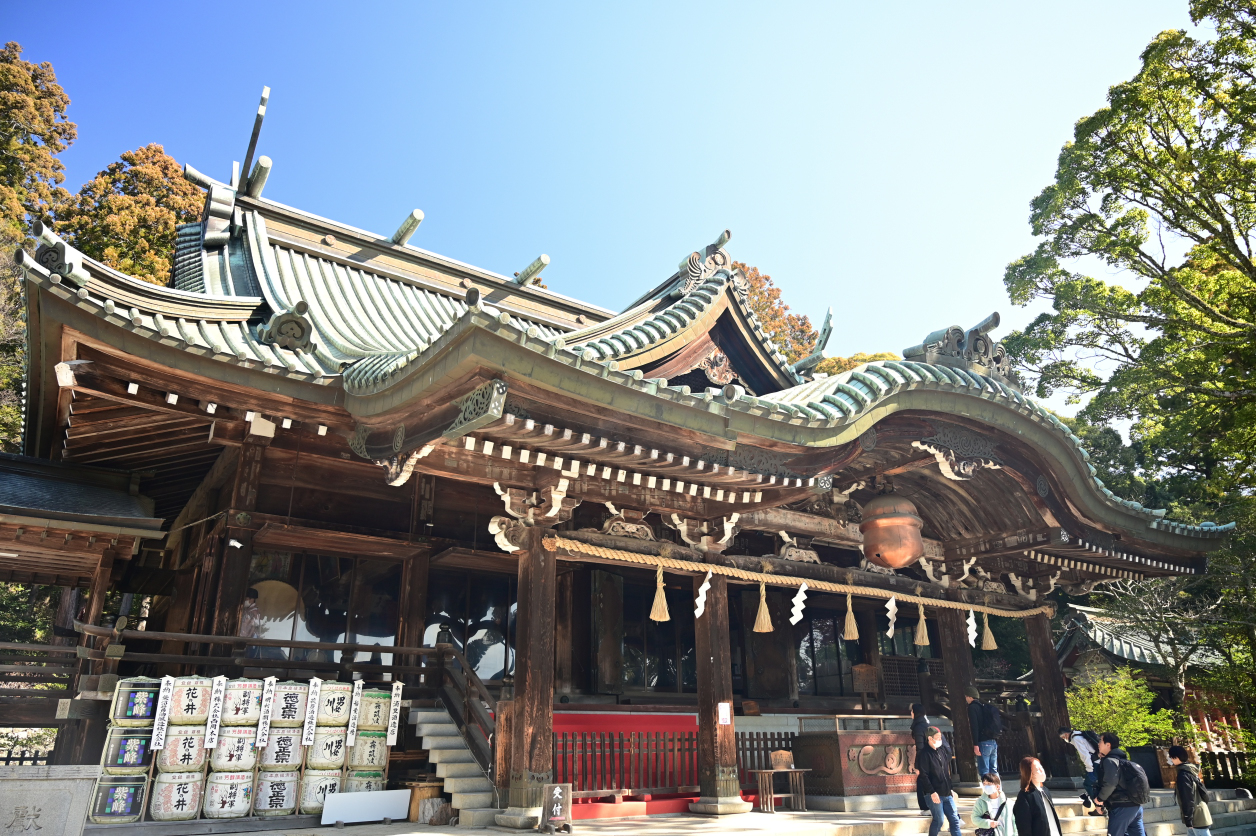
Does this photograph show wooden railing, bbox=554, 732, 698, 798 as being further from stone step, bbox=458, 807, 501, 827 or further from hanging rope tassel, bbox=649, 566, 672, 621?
hanging rope tassel, bbox=649, 566, 672, 621

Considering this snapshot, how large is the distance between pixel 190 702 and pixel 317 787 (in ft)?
5.34

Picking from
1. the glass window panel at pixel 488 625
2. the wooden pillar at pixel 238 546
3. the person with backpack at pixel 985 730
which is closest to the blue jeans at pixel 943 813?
the person with backpack at pixel 985 730

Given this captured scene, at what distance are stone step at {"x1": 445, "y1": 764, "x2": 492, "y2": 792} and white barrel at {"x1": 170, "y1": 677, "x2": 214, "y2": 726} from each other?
2.64 metres

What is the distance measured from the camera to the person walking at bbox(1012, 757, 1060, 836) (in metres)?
5.85

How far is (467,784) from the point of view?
28.4 feet

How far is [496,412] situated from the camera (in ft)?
22.6

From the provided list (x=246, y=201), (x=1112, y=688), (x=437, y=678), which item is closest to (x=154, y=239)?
(x=246, y=201)

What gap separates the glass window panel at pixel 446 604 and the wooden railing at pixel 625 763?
113 inches

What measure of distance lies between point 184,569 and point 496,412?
25.3ft

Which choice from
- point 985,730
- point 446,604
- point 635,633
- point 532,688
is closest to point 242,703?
point 532,688

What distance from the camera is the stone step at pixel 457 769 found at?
8859 millimetres

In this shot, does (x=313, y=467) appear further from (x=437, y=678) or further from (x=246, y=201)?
(x=246, y=201)

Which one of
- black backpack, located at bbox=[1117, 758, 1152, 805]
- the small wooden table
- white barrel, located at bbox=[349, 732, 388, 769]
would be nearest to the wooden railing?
the small wooden table

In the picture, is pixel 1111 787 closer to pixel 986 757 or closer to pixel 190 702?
pixel 986 757
